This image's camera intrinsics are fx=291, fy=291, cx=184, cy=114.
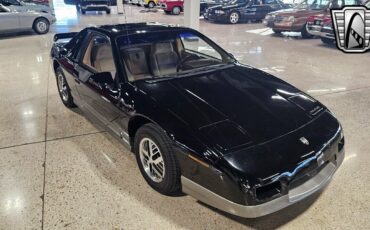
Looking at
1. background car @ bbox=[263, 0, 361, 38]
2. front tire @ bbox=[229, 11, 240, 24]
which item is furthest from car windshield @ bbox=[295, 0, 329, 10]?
front tire @ bbox=[229, 11, 240, 24]

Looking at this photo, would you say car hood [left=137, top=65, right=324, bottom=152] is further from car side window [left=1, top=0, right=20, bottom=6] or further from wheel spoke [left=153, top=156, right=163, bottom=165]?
car side window [left=1, top=0, right=20, bottom=6]

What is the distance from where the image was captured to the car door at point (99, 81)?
2.54 meters

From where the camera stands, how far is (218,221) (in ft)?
6.66

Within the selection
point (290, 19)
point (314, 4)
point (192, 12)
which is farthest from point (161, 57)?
point (314, 4)

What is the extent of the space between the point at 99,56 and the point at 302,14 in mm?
8306

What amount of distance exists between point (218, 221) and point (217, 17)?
1203cm

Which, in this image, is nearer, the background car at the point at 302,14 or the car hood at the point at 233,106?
the car hood at the point at 233,106

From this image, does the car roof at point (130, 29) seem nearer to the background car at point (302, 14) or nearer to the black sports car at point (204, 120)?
the black sports car at point (204, 120)

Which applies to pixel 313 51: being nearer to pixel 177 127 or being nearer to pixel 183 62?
pixel 183 62

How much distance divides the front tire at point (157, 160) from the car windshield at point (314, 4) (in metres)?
9.06

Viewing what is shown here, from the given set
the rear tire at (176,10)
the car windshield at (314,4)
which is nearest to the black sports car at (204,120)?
the car windshield at (314,4)

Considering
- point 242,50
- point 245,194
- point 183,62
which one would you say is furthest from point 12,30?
point 245,194

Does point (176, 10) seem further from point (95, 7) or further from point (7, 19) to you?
point (7, 19)

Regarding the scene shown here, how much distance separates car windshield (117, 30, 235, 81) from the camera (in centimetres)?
262
